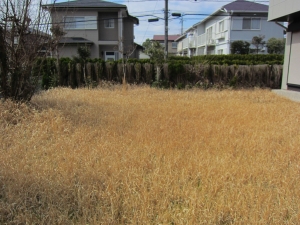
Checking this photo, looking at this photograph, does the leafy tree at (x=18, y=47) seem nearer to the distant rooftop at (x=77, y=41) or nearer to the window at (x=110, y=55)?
the distant rooftop at (x=77, y=41)

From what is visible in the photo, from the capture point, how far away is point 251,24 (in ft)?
76.6

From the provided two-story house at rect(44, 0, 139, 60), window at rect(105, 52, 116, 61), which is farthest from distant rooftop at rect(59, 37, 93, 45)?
window at rect(105, 52, 116, 61)

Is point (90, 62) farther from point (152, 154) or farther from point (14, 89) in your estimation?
point (152, 154)

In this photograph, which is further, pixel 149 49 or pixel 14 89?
pixel 149 49

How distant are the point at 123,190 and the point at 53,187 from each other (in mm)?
726

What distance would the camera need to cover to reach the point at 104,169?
2838 mm

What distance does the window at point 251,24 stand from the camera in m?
23.2

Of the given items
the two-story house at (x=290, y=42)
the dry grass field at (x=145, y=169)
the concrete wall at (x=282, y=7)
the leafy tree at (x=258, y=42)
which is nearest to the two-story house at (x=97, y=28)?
the leafy tree at (x=258, y=42)

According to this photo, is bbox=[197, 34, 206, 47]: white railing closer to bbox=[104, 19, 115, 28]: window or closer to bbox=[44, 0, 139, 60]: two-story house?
bbox=[44, 0, 139, 60]: two-story house

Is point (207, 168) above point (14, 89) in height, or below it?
below

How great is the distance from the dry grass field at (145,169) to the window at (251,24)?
21210 mm

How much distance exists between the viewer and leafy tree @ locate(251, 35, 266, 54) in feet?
69.3

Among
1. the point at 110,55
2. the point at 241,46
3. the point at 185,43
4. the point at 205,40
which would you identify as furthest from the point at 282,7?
the point at 185,43

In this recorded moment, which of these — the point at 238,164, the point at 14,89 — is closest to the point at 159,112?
the point at 238,164
